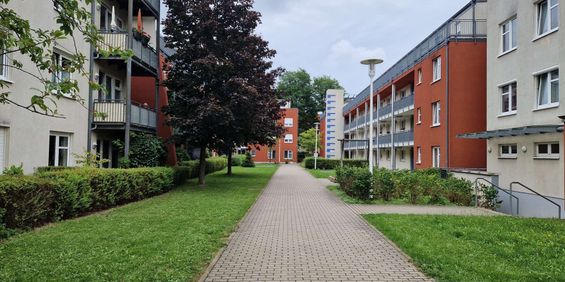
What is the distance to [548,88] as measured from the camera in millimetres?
15742

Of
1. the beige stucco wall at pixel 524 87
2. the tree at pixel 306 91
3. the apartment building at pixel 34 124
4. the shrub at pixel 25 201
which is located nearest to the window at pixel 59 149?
the apartment building at pixel 34 124

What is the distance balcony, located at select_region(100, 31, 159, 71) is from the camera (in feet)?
56.6

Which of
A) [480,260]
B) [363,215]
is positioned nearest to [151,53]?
[363,215]

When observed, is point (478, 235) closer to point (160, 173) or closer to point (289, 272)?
point (289, 272)

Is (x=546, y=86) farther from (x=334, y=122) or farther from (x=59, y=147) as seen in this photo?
(x=334, y=122)

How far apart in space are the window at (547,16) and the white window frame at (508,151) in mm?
4721

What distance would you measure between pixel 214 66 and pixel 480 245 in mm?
13340

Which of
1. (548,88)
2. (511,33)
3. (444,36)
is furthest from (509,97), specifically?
(444,36)

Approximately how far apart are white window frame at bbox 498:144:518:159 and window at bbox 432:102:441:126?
6150 millimetres

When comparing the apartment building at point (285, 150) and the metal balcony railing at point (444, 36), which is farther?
the apartment building at point (285, 150)

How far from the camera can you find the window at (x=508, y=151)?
1770 centimetres

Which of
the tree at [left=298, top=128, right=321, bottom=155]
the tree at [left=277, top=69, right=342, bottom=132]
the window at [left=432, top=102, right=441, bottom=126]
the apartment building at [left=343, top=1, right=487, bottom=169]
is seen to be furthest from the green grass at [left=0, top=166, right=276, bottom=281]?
the tree at [left=277, top=69, right=342, bottom=132]

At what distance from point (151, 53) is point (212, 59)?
4701 millimetres

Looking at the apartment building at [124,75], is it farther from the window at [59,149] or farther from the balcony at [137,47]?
the window at [59,149]
